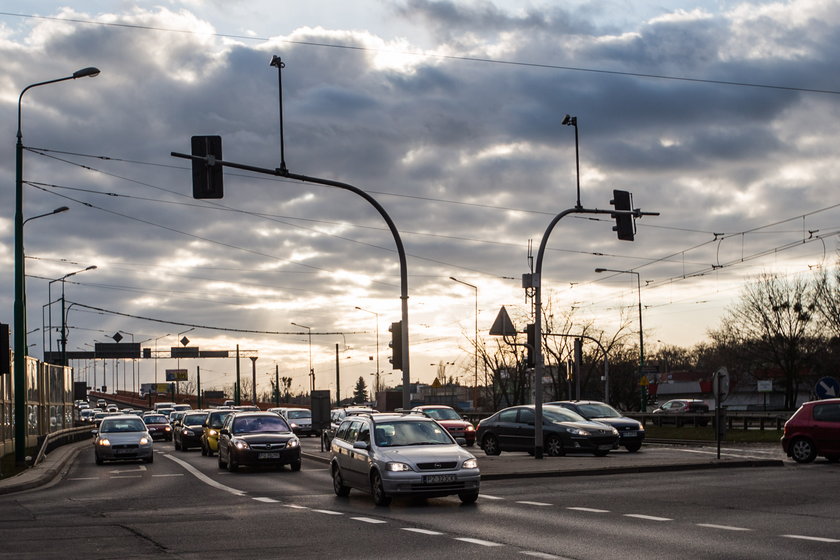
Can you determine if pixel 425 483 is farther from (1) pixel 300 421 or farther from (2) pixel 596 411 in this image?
(1) pixel 300 421

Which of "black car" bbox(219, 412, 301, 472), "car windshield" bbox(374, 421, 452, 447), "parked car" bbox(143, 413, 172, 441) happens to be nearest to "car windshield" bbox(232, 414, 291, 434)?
"black car" bbox(219, 412, 301, 472)

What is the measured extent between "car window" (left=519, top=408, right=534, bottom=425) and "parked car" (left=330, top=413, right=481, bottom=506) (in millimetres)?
11901

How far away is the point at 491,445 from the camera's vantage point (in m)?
32.8

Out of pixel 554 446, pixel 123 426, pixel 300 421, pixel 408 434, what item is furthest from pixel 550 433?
pixel 300 421

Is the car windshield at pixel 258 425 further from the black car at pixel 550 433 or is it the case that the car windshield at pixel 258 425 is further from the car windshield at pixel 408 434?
the car windshield at pixel 408 434

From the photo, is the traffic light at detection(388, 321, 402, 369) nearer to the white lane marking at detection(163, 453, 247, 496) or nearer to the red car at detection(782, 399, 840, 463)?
the white lane marking at detection(163, 453, 247, 496)

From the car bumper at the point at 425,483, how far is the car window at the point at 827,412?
11898 millimetres

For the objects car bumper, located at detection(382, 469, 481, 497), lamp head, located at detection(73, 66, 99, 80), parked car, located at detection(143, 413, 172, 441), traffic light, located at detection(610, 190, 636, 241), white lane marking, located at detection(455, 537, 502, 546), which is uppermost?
lamp head, located at detection(73, 66, 99, 80)

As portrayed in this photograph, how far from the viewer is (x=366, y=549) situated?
1210 centimetres

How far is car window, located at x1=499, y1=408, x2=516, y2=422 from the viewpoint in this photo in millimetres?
32250

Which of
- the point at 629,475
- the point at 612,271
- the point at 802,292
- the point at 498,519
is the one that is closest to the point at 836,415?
the point at 629,475

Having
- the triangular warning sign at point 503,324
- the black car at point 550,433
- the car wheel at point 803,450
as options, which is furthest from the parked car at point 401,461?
the black car at point 550,433

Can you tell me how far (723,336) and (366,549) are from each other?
80.9 metres

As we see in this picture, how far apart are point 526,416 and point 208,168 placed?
14.5 m
